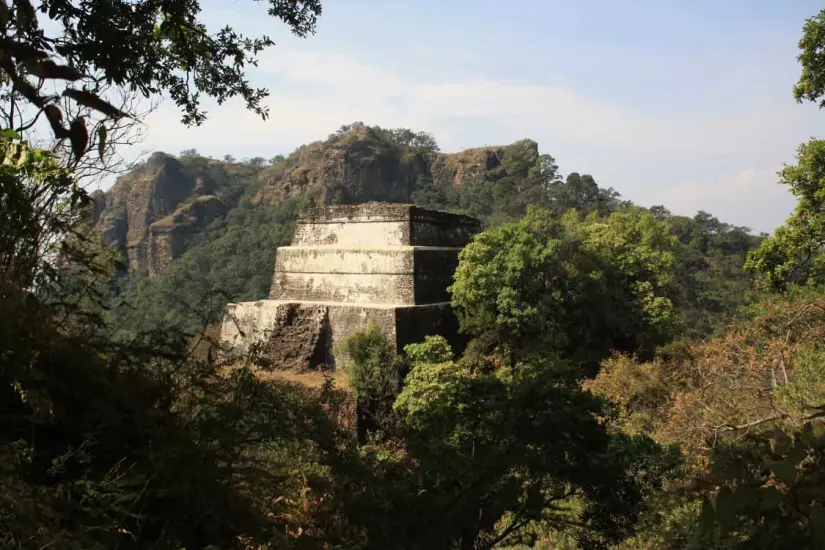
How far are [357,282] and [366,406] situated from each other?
2.91 metres

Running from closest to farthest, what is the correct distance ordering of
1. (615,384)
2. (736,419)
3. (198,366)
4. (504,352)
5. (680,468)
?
(198,366) < (680,468) < (736,419) < (615,384) < (504,352)

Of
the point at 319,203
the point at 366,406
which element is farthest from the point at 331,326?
the point at 319,203

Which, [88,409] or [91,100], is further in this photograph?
[88,409]

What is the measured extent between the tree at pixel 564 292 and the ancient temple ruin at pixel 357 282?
743 mm

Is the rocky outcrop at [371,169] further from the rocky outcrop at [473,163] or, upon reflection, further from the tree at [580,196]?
Answer: the tree at [580,196]

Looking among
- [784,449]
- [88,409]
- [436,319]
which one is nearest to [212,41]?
[88,409]

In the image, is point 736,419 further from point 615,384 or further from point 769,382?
point 615,384

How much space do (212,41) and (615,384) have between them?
8767 millimetres

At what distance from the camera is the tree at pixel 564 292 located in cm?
1124

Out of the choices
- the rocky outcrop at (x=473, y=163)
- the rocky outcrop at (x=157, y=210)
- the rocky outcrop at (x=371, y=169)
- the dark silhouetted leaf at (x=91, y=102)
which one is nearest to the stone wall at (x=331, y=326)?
the dark silhouetted leaf at (x=91, y=102)

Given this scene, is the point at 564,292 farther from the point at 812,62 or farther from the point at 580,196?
the point at 580,196

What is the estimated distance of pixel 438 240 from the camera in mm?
12922

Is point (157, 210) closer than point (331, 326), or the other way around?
point (331, 326)

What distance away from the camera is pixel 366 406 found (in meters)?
10.2
